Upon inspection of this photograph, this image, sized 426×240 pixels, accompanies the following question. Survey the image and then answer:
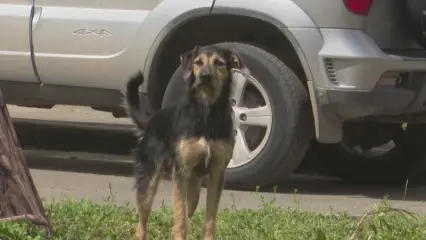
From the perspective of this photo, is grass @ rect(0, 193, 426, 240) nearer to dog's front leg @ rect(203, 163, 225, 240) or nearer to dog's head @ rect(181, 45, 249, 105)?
dog's front leg @ rect(203, 163, 225, 240)

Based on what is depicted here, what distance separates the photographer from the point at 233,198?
6.64 m

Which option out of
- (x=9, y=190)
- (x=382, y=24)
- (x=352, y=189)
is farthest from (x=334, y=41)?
(x=9, y=190)

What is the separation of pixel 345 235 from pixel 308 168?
11.1ft

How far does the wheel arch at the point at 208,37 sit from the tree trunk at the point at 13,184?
261 cm

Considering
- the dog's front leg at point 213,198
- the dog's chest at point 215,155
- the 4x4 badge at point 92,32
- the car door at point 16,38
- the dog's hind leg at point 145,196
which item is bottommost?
the car door at point 16,38

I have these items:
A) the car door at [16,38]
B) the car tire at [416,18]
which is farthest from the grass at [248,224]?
the car door at [16,38]

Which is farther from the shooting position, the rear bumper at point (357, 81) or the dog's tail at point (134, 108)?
the rear bumper at point (357, 81)

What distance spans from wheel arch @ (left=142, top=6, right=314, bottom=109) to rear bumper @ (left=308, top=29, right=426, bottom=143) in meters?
0.22

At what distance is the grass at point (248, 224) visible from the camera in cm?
502

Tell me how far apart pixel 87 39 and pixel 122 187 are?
43.3 inches

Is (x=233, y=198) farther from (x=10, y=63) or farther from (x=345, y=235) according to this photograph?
(x=10, y=63)

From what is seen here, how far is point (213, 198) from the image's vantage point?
5.17 m

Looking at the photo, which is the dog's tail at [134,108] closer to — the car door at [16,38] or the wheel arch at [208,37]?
the wheel arch at [208,37]

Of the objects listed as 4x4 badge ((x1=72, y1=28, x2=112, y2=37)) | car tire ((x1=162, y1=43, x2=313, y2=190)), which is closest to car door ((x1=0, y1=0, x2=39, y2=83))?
4x4 badge ((x1=72, y1=28, x2=112, y2=37))
